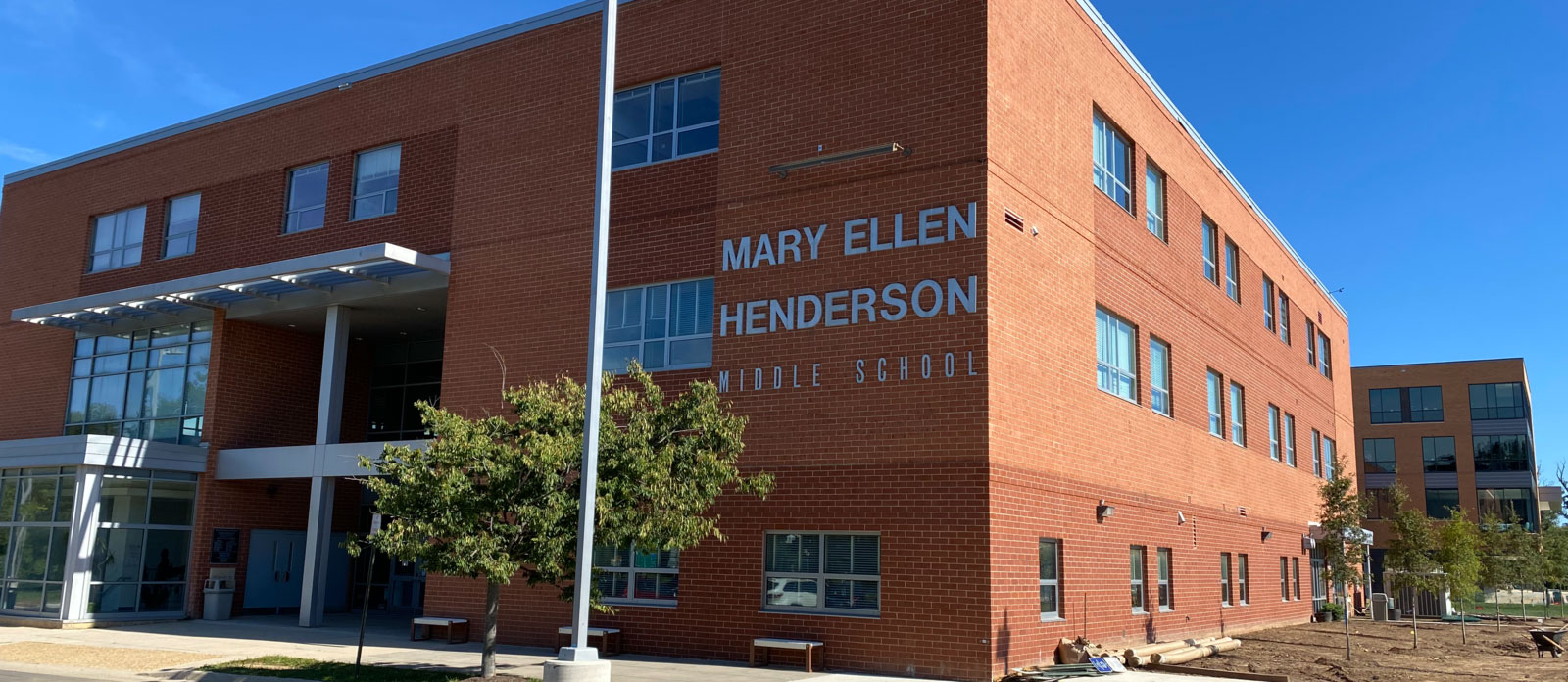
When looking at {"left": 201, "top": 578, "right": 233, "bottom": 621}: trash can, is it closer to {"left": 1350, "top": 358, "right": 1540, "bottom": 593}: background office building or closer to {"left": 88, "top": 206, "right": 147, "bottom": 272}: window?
{"left": 88, "top": 206, "right": 147, "bottom": 272}: window

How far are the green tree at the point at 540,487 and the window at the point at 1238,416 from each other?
59.1 feet

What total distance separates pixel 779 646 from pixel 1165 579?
1007cm

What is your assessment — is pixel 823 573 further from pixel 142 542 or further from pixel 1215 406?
pixel 142 542

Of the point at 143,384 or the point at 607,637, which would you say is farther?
the point at 143,384

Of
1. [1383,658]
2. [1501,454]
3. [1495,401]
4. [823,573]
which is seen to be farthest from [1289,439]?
[1495,401]

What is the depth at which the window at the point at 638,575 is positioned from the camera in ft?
65.2

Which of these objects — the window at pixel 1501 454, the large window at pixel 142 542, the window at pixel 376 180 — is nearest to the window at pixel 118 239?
the large window at pixel 142 542

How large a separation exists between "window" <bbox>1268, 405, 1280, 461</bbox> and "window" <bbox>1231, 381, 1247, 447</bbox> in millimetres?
2973

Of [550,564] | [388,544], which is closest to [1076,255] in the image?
[550,564]

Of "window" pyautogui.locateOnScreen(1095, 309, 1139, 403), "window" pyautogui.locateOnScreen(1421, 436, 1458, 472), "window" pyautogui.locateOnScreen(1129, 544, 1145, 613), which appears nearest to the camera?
"window" pyautogui.locateOnScreen(1095, 309, 1139, 403)

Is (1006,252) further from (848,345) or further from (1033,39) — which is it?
(1033,39)

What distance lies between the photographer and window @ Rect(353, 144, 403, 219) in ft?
84.1

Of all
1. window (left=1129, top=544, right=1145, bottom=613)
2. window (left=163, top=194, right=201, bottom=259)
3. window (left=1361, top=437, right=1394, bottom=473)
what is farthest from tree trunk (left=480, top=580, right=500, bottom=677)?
window (left=1361, top=437, right=1394, bottom=473)

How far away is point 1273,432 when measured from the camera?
1353 inches
